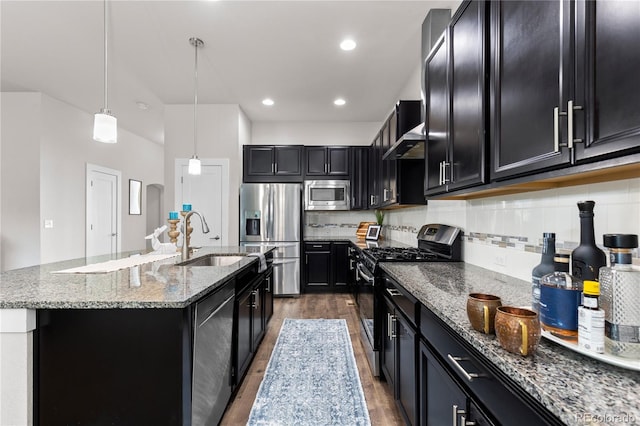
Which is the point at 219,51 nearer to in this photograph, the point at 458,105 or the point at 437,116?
the point at 437,116

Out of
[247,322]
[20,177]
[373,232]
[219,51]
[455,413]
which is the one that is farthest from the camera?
[373,232]

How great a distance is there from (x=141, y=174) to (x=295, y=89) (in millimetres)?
4583

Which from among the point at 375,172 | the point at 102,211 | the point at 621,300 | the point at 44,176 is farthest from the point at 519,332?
the point at 102,211

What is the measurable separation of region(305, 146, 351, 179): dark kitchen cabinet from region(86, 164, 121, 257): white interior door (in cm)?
361

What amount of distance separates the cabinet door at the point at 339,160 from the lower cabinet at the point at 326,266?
45.9 inches

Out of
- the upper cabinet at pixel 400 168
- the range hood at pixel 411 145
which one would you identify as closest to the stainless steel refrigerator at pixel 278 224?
the upper cabinet at pixel 400 168

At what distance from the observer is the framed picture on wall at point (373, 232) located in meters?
4.54

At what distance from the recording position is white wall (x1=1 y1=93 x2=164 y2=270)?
428cm

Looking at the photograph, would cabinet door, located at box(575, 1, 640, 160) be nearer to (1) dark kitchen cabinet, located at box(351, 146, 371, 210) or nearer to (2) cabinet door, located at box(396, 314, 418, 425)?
(2) cabinet door, located at box(396, 314, 418, 425)

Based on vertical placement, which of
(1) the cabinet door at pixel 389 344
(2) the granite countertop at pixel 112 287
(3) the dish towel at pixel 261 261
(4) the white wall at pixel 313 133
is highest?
(4) the white wall at pixel 313 133

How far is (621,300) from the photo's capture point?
0.72m

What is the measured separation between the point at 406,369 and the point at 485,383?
2.87ft

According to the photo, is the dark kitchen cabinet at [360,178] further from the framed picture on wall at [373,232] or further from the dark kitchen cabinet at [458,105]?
the dark kitchen cabinet at [458,105]

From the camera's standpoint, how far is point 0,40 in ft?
9.96
